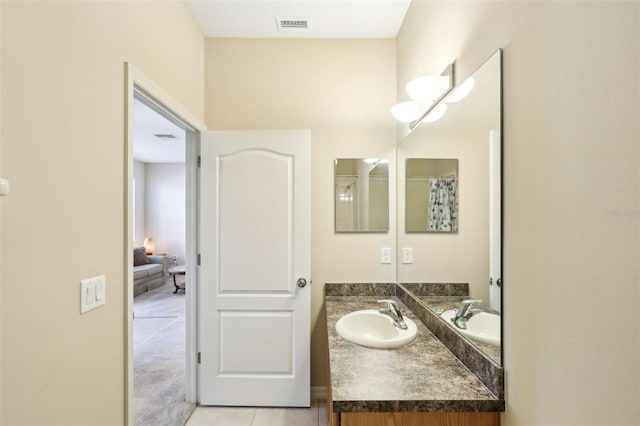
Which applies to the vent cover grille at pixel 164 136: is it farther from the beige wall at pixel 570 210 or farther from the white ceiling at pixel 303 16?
the beige wall at pixel 570 210

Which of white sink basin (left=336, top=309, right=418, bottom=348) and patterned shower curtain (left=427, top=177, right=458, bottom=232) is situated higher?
patterned shower curtain (left=427, top=177, right=458, bottom=232)

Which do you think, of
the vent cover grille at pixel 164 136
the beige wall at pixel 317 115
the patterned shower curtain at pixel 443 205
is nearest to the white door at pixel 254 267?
the beige wall at pixel 317 115

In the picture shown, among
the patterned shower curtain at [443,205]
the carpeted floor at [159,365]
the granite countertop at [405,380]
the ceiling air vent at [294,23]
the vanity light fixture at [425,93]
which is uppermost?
the ceiling air vent at [294,23]

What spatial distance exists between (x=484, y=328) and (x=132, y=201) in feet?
4.94

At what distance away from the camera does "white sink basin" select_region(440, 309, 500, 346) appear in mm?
1078

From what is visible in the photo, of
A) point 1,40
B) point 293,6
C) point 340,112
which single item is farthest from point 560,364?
point 293,6

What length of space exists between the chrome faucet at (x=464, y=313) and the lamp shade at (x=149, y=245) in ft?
23.0

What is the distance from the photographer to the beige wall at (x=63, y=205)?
85 centimetres

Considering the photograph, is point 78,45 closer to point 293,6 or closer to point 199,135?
point 199,135

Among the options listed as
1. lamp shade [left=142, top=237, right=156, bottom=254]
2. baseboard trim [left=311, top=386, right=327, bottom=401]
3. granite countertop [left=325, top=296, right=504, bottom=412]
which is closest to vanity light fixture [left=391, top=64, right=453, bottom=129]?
granite countertop [left=325, top=296, right=504, bottom=412]

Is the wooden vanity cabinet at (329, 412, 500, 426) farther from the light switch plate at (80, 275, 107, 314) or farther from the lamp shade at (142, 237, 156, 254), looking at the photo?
the lamp shade at (142, 237, 156, 254)

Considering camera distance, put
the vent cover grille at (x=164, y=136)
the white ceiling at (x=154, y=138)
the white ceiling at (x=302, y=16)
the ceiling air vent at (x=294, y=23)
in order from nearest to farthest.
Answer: the white ceiling at (x=302, y=16), the ceiling air vent at (x=294, y=23), the white ceiling at (x=154, y=138), the vent cover grille at (x=164, y=136)

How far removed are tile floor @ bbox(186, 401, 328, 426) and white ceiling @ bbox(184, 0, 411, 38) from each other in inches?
108

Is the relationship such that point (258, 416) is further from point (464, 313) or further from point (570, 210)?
point (570, 210)
